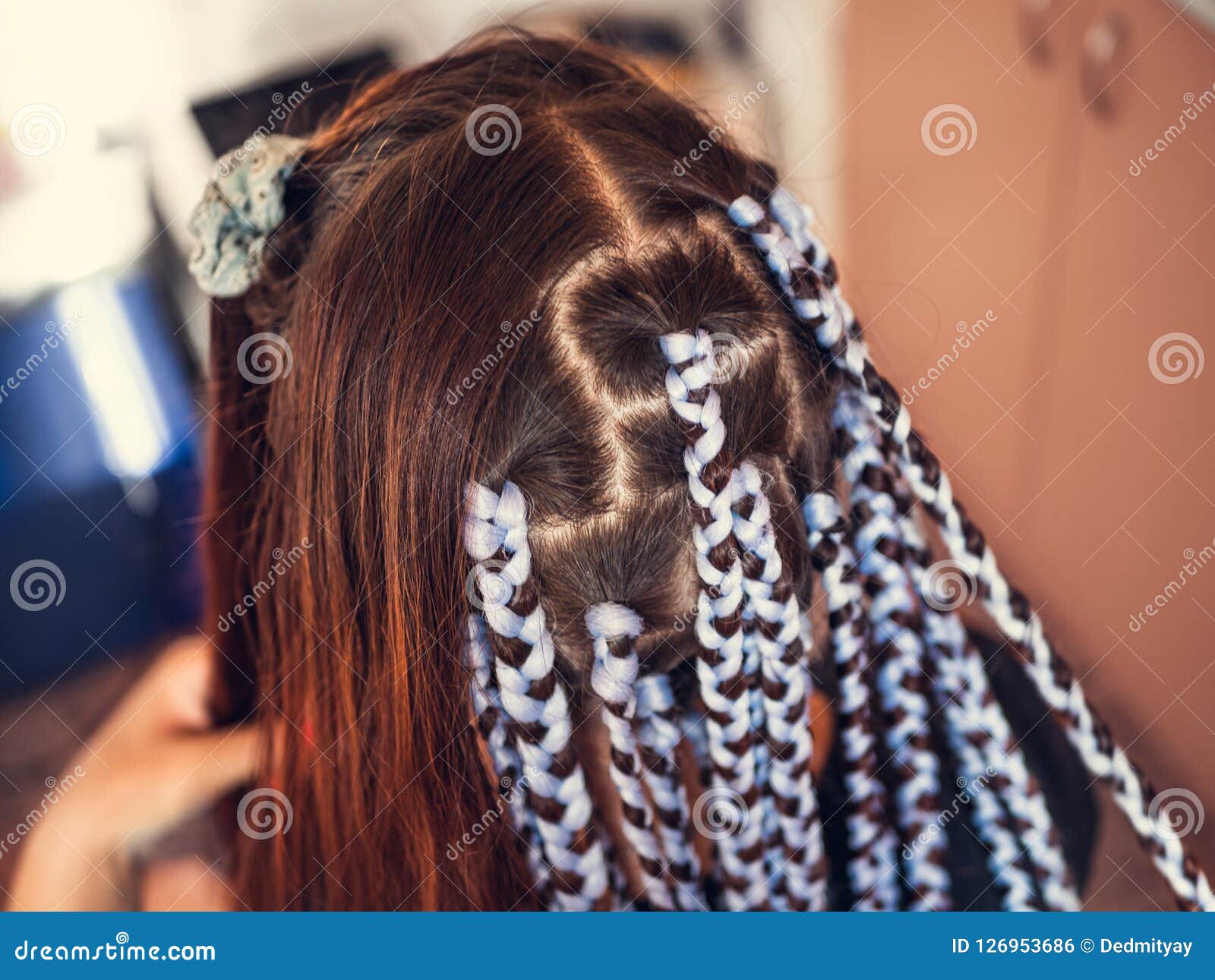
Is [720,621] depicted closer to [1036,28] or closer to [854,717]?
[854,717]

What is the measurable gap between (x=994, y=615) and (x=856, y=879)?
0.85ft

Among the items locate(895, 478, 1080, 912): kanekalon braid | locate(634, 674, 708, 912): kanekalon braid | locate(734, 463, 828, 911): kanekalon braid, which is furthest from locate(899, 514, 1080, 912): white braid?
locate(634, 674, 708, 912): kanekalon braid

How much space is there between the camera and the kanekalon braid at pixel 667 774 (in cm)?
63

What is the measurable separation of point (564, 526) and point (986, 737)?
424 millimetres

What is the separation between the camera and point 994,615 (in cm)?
65

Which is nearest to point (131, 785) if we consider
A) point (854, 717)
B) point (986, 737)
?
point (854, 717)

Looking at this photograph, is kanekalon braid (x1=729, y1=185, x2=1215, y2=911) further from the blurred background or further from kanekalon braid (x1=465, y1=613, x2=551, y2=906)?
kanekalon braid (x1=465, y1=613, x2=551, y2=906)

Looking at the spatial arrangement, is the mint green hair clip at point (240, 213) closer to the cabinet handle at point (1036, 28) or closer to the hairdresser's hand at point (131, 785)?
the hairdresser's hand at point (131, 785)

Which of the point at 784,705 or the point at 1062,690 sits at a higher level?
the point at 1062,690

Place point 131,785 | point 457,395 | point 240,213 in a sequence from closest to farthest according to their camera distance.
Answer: point 457,395 < point 240,213 < point 131,785

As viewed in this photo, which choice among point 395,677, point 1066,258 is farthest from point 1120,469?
point 395,677

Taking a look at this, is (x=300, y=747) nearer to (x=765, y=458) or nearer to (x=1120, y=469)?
(x=765, y=458)

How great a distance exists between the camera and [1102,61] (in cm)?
69

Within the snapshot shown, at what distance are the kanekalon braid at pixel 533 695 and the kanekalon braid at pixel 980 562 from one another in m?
0.24
